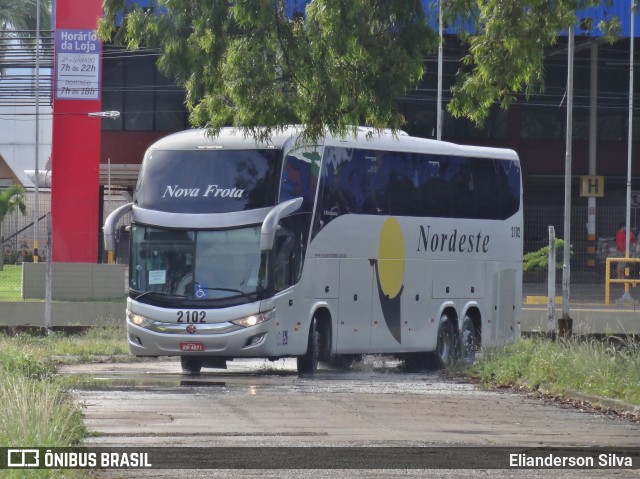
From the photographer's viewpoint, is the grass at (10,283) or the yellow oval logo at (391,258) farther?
the grass at (10,283)

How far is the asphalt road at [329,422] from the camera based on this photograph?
35.2ft

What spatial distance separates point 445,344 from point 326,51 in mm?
10036

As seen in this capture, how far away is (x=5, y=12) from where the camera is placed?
216 ft

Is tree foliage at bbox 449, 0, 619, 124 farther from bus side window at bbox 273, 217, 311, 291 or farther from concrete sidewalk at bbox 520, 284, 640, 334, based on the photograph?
concrete sidewalk at bbox 520, 284, 640, 334

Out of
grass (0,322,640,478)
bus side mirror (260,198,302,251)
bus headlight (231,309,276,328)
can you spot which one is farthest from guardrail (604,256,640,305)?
bus headlight (231,309,276,328)

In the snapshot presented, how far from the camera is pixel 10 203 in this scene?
55.7 m

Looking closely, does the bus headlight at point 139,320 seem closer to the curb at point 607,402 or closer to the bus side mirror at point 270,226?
the bus side mirror at point 270,226

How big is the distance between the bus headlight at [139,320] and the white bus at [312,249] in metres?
0.02

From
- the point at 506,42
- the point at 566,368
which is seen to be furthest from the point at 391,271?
the point at 506,42

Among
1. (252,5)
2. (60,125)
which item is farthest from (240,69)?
(60,125)

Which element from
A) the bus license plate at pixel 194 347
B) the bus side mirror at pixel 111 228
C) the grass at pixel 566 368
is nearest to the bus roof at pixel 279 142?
the bus side mirror at pixel 111 228

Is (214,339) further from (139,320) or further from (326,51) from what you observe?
(326,51)

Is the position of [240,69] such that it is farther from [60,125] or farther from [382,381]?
[60,125]

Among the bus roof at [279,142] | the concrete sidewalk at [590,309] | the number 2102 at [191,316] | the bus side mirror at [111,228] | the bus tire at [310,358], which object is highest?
the bus roof at [279,142]
